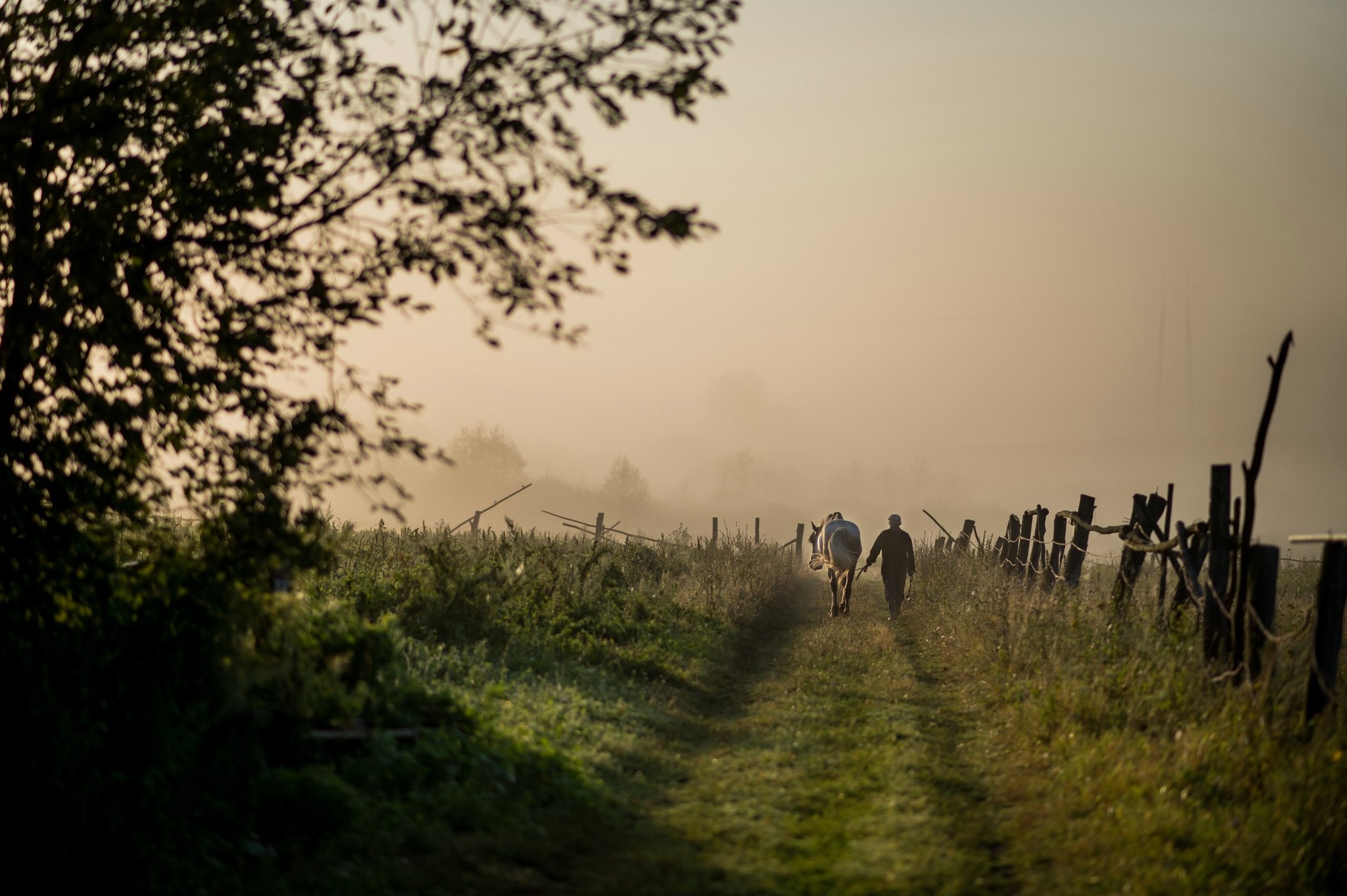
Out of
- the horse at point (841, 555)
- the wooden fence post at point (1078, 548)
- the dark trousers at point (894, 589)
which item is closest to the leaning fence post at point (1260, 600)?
the wooden fence post at point (1078, 548)

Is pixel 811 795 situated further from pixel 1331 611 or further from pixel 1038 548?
pixel 1038 548

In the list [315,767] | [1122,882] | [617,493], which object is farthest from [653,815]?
[617,493]

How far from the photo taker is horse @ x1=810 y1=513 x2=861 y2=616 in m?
18.2

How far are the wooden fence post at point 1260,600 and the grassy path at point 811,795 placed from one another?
7.39 feet

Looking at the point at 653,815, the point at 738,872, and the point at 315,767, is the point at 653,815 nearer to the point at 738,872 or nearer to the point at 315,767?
the point at 738,872

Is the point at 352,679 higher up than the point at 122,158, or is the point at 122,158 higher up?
the point at 122,158

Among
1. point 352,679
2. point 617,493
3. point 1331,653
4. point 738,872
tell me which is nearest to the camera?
point 738,872

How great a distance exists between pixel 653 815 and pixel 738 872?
1.22 meters

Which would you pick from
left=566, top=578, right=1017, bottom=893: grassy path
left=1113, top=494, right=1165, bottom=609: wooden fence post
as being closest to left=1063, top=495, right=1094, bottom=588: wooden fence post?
left=1113, top=494, right=1165, bottom=609: wooden fence post

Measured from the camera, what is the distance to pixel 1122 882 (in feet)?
17.2

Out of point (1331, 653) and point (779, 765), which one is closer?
point (1331, 653)

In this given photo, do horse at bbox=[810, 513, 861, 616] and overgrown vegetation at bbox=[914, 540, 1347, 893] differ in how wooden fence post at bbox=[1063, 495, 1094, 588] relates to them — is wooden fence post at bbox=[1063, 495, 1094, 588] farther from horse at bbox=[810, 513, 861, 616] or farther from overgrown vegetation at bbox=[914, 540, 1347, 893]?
horse at bbox=[810, 513, 861, 616]

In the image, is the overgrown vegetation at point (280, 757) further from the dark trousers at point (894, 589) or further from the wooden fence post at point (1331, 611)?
the dark trousers at point (894, 589)

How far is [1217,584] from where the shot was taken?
8.46 meters
